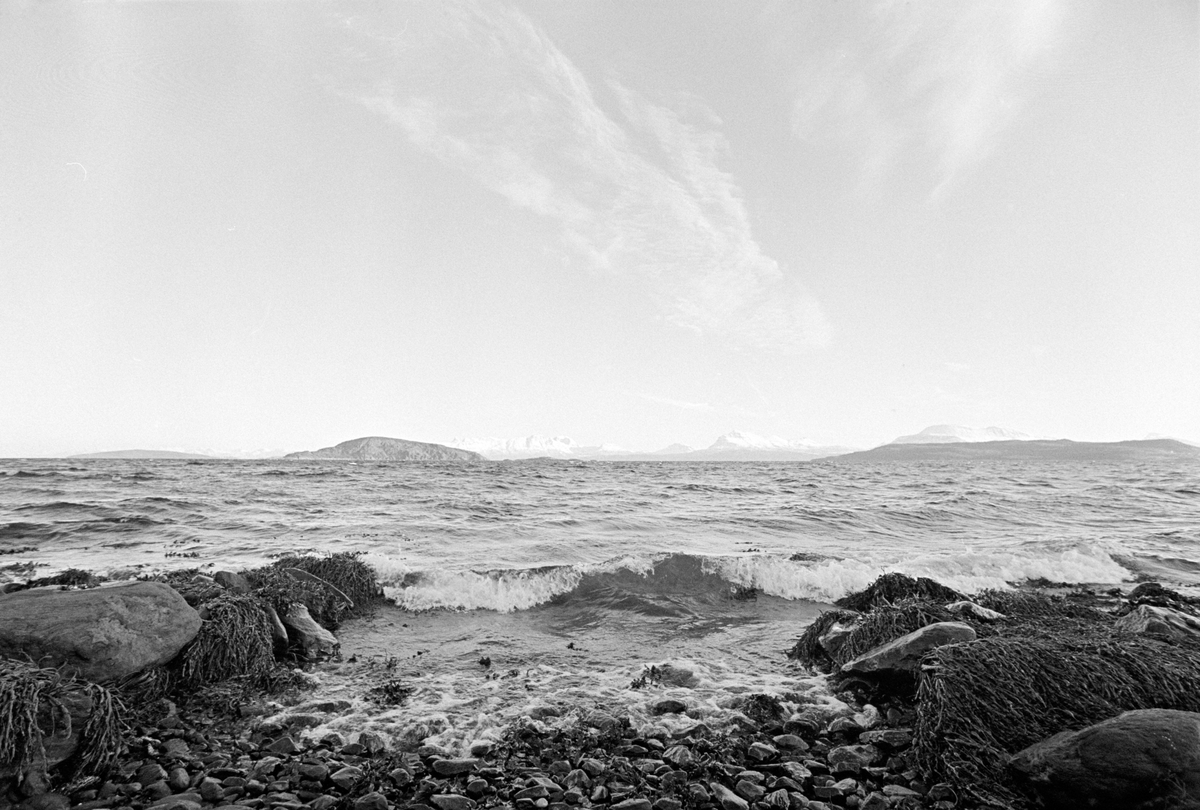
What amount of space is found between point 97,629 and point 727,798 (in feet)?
22.1

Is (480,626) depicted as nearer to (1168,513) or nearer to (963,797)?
(963,797)

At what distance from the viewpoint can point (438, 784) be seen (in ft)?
15.1

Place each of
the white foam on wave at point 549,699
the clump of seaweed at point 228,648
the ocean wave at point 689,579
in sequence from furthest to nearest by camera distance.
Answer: the ocean wave at point 689,579 < the clump of seaweed at point 228,648 < the white foam on wave at point 549,699

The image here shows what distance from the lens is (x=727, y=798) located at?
442 cm

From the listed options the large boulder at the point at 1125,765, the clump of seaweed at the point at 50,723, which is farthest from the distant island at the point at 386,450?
the large boulder at the point at 1125,765

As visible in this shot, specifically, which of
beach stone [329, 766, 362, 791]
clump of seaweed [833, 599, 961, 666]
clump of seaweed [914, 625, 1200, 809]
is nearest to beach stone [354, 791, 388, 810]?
beach stone [329, 766, 362, 791]

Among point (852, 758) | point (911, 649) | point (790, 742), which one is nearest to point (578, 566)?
point (911, 649)

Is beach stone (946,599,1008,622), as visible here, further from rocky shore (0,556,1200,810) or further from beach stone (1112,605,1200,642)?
beach stone (1112,605,1200,642)

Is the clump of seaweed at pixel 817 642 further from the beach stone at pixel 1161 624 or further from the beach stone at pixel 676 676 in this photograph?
the beach stone at pixel 1161 624

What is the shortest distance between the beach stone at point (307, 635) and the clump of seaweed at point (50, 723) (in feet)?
8.91

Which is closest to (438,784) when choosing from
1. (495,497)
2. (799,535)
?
(799,535)

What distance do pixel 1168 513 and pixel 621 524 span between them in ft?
87.8

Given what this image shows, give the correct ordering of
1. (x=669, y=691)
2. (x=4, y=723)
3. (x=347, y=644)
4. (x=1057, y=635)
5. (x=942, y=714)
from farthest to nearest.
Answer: (x=347, y=644)
(x=669, y=691)
(x=1057, y=635)
(x=942, y=714)
(x=4, y=723)

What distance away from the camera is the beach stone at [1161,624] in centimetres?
682
